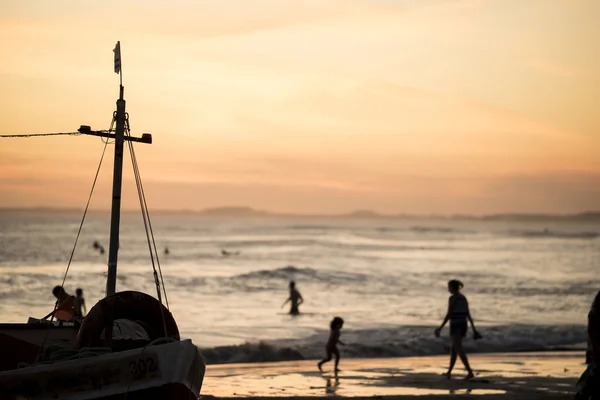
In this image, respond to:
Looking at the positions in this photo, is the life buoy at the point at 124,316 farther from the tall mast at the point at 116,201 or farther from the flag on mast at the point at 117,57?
the flag on mast at the point at 117,57

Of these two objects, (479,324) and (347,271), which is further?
(347,271)

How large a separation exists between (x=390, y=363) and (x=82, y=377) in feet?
48.8

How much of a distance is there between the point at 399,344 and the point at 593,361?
20267mm

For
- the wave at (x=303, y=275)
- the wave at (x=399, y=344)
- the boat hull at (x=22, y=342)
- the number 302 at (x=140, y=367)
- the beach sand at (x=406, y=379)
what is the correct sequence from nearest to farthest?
the number 302 at (x=140, y=367) < the boat hull at (x=22, y=342) < the beach sand at (x=406, y=379) < the wave at (x=399, y=344) < the wave at (x=303, y=275)

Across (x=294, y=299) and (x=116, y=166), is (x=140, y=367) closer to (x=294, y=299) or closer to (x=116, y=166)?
(x=116, y=166)

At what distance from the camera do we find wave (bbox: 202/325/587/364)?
28.2 metres

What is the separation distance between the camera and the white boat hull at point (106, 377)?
38.4 feet

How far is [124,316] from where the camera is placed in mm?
13227

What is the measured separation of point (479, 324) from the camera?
130ft

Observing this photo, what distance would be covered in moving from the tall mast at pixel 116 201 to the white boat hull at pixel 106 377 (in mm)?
1832

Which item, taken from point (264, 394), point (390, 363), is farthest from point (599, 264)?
point (264, 394)

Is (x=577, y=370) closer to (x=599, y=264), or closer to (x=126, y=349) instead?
(x=126, y=349)

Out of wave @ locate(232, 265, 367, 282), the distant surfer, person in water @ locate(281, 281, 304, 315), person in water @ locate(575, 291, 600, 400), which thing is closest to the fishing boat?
person in water @ locate(575, 291, 600, 400)

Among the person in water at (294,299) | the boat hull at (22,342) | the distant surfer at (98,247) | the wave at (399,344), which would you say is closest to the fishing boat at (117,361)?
the boat hull at (22,342)
